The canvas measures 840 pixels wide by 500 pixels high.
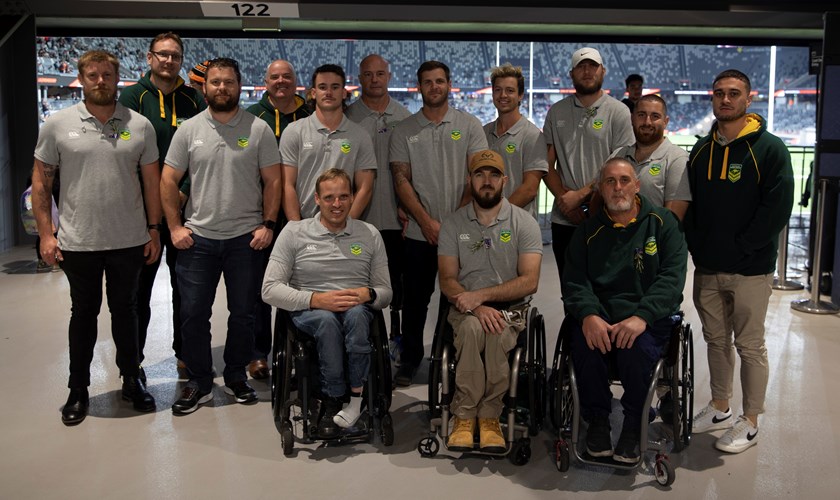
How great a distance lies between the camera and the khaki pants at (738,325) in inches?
127

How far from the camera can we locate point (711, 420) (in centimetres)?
343

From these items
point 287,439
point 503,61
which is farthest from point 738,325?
point 503,61

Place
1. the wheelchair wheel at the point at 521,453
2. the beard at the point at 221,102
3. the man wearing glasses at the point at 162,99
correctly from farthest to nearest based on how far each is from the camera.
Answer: the man wearing glasses at the point at 162,99
the beard at the point at 221,102
the wheelchair wheel at the point at 521,453

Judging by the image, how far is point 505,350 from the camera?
310cm

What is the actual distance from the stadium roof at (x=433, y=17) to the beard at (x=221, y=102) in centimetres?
393

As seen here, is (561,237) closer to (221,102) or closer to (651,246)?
→ (651,246)

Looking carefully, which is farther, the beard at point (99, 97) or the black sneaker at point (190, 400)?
the black sneaker at point (190, 400)

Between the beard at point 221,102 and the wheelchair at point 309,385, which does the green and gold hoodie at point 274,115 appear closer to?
the beard at point 221,102

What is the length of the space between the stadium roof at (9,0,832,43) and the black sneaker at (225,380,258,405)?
4.46 metres

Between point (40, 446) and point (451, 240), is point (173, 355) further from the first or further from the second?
point (451, 240)

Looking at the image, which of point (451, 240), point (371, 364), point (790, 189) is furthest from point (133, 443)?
point (790, 189)

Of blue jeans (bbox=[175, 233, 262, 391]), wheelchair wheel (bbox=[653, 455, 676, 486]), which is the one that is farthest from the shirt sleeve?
wheelchair wheel (bbox=[653, 455, 676, 486])

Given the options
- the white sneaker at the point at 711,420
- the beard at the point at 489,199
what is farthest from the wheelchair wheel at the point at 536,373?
the white sneaker at the point at 711,420

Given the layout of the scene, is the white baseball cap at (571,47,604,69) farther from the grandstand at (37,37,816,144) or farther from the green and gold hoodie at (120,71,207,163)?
the grandstand at (37,37,816,144)
